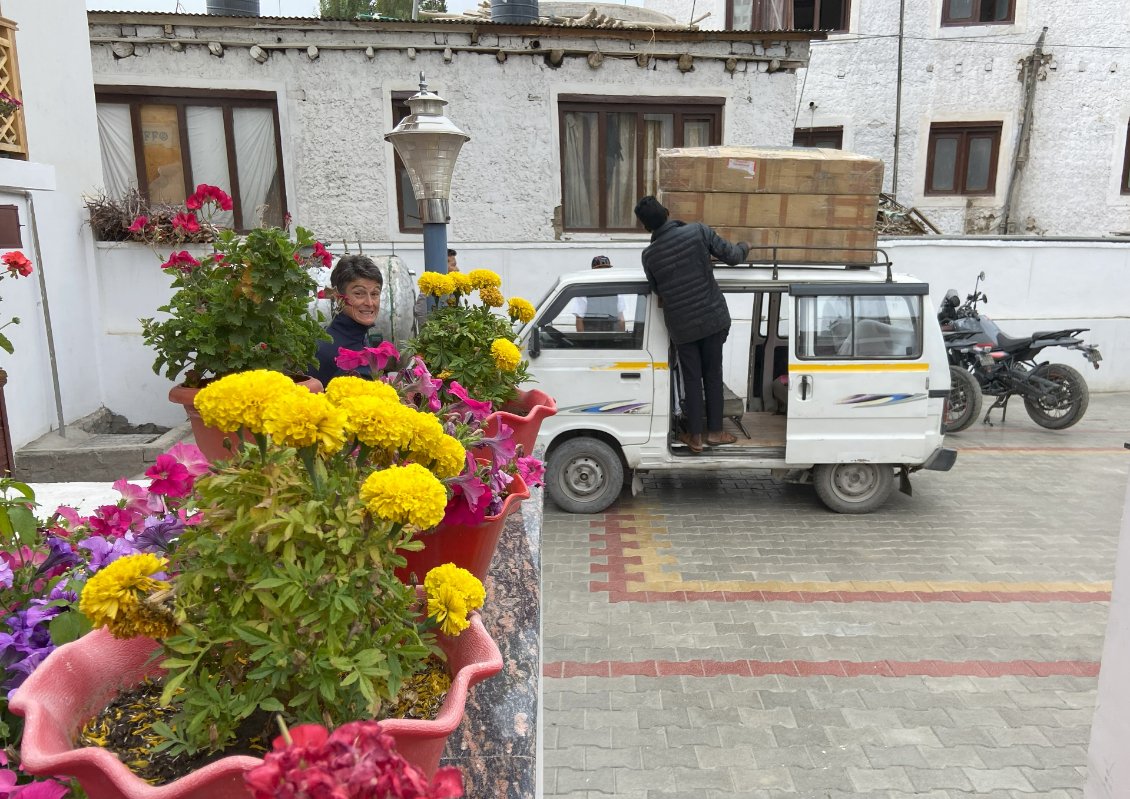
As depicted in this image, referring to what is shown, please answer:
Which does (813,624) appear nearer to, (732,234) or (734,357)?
(732,234)

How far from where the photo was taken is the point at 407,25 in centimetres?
897

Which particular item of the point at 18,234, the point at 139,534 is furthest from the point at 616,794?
the point at 18,234

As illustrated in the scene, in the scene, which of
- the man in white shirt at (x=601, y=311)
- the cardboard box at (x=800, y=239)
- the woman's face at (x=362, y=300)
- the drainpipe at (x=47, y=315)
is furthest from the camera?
the drainpipe at (x=47, y=315)

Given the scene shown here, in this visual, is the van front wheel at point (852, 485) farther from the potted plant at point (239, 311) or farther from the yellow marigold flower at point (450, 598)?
the yellow marigold flower at point (450, 598)

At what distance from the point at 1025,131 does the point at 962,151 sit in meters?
0.97

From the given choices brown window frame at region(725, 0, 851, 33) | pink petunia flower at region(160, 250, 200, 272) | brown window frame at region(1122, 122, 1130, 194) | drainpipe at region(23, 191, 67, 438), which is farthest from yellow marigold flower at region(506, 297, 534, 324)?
brown window frame at region(1122, 122, 1130, 194)

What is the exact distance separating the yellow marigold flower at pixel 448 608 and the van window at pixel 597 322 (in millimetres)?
4808

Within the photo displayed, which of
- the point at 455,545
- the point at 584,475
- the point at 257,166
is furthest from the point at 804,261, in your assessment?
the point at 257,166

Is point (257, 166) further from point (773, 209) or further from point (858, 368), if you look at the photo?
point (858, 368)

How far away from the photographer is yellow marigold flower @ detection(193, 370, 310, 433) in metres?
1.04

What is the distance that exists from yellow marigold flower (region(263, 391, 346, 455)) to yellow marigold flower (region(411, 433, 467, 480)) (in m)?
0.26

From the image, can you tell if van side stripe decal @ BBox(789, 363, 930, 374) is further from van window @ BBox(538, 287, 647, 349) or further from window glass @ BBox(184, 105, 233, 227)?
window glass @ BBox(184, 105, 233, 227)

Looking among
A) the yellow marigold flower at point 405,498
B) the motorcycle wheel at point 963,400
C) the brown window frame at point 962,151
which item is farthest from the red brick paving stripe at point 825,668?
the brown window frame at point 962,151

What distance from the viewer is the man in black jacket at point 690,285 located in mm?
5516
